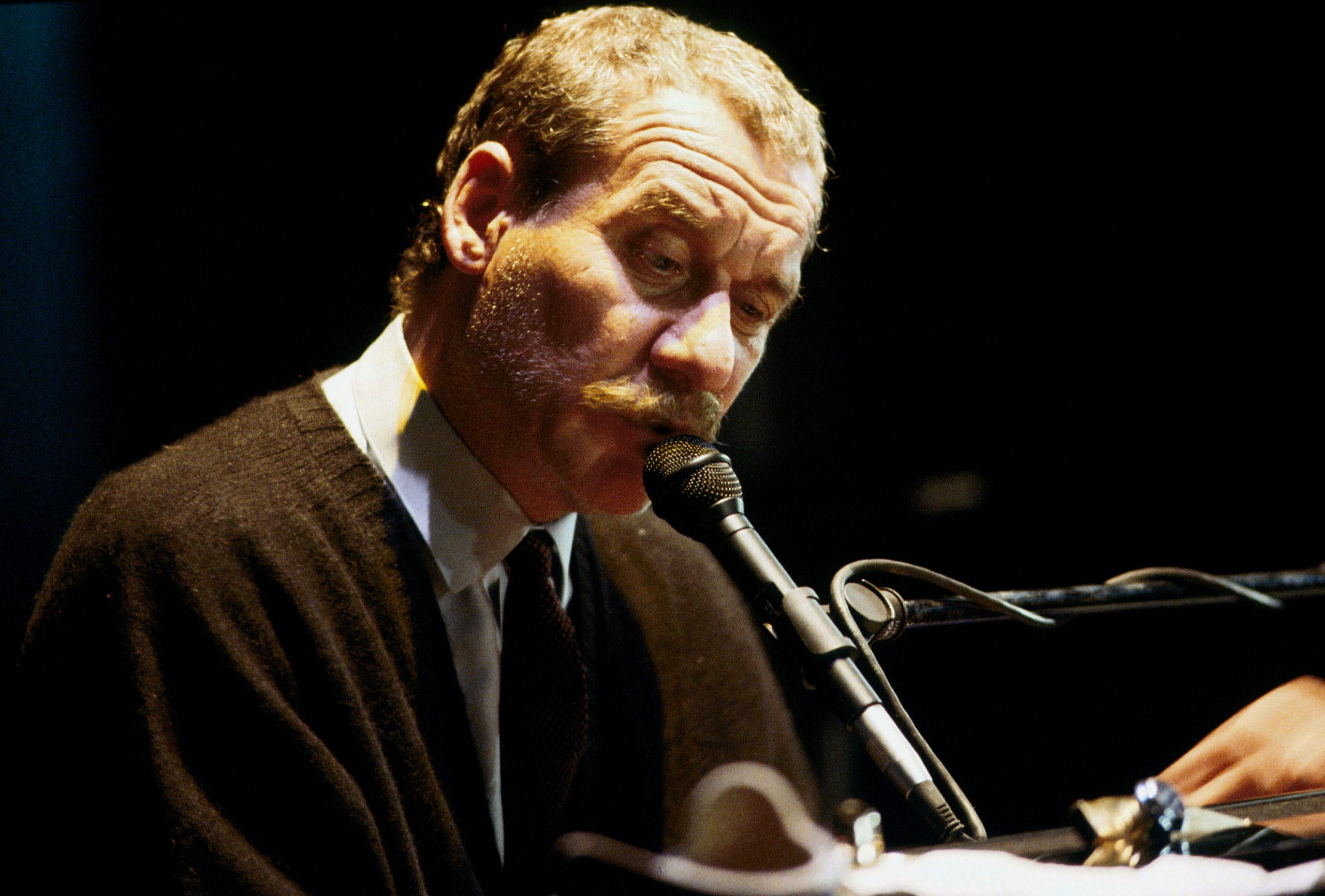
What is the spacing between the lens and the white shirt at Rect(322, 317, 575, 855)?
1255mm

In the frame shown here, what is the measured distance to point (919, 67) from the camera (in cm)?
203

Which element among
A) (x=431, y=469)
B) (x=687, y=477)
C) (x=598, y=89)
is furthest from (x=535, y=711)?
(x=598, y=89)

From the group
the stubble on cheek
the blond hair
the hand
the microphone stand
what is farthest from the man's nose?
the hand

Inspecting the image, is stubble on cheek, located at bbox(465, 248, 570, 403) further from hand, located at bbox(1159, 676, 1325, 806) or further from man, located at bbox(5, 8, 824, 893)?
hand, located at bbox(1159, 676, 1325, 806)

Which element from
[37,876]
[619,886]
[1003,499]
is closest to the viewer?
[619,886]

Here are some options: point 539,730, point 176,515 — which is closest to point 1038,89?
point 539,730

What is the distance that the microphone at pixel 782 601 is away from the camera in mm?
762

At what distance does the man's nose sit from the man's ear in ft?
0.98

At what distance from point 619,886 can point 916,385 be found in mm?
1497

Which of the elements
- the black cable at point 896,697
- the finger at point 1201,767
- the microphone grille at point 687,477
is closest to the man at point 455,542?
the microphone grille at point 687,477

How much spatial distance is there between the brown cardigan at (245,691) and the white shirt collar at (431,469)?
0.04 m

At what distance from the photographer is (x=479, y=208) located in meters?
1.35

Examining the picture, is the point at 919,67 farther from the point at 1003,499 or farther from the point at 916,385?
the point at 1003,499

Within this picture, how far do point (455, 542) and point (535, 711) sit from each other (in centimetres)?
25
